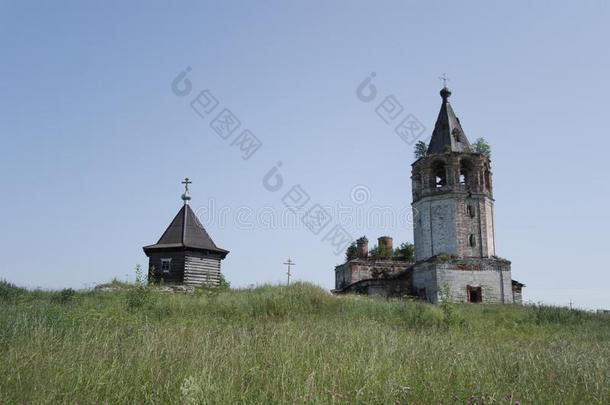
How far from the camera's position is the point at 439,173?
3081cm

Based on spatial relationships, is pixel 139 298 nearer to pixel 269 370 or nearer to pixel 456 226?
pixel 269 370

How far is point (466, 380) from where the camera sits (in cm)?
459

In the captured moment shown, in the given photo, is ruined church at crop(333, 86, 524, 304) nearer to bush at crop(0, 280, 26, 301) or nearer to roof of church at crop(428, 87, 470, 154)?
roof of church at crop(428, 87, 470, 154)

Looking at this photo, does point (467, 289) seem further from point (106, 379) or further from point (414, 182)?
point (106, 379)

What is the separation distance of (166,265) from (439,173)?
18.3 m

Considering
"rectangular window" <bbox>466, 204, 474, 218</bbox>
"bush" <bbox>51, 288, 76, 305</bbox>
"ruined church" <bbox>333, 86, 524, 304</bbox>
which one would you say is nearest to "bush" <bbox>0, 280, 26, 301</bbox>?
"bush" <bbox>51, 288, 76, 305</bbox>

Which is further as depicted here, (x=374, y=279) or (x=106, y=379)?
(x=374, y=279)

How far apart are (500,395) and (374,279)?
28662 millimetres

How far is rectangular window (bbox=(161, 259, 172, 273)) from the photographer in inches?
933

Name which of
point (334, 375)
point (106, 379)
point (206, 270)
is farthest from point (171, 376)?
point (206, 270)

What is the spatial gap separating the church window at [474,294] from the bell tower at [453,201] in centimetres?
195

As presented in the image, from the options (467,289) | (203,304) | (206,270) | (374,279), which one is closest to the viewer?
(203,304)

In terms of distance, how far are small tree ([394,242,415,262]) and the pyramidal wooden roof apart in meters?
16.5

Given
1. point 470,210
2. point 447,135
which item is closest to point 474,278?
point 470,210
